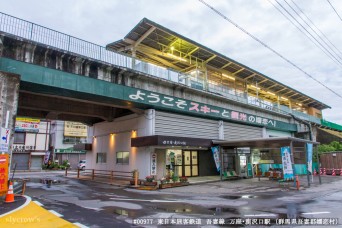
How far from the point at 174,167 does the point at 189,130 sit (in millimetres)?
3481

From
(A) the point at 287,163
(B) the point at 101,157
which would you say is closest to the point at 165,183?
(A) the point at 287,163

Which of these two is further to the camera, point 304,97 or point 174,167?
point 304,97

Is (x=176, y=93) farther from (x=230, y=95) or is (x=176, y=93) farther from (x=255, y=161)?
(x=255, y=161)

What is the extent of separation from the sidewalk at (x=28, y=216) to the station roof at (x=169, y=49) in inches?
570

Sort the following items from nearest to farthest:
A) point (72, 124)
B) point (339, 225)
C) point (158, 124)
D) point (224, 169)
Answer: point (339, 225) < point (158, 124) < point (224, 169) < point (72, 124)

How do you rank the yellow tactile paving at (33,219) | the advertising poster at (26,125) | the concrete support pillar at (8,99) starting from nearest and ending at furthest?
the yellow tactile paving at (33,219) → the concrete support pillar at (8,99) → the advertising poster at (26,125)

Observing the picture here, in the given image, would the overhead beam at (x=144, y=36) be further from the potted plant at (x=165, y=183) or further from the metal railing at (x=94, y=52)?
the potted plant at (x=165, y=183)

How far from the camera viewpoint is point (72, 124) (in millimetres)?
46906

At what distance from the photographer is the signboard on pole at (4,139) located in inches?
426

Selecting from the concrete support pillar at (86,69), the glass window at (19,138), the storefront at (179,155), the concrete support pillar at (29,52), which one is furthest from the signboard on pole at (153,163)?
the glass window at (19,138)

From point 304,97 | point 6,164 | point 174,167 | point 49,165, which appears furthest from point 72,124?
point 304,97

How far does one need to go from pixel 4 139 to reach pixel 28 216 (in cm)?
488

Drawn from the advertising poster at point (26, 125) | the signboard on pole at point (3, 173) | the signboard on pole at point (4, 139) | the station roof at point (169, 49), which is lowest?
the signboard on pole at point (3, 173)

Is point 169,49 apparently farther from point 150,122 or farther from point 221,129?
point 221,129
